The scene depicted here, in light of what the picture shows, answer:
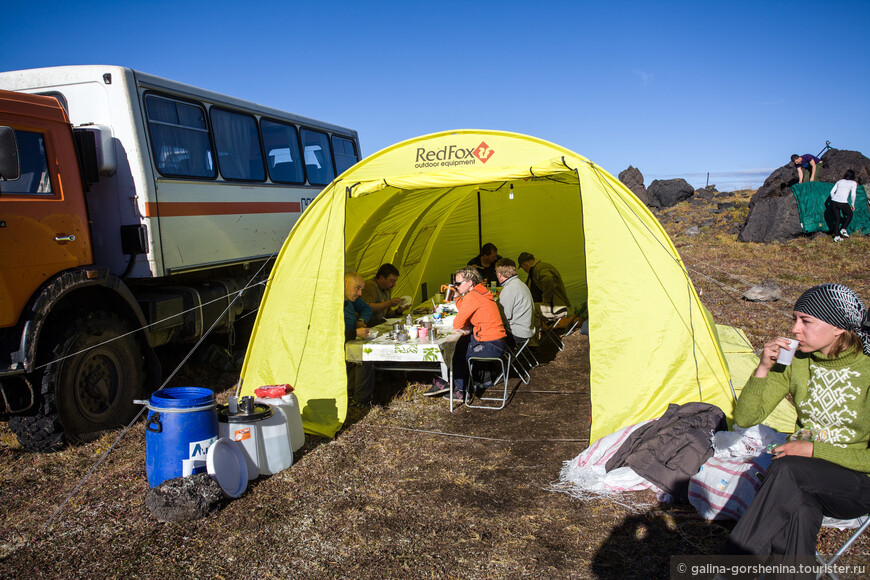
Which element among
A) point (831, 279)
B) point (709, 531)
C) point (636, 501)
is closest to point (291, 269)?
point (636, 501)

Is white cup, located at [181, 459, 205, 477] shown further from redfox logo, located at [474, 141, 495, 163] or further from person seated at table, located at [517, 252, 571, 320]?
person seated at table, located at [517, 252, 571, 320]

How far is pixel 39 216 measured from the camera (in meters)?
4.89

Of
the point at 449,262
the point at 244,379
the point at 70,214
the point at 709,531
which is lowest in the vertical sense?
the point at 709,531

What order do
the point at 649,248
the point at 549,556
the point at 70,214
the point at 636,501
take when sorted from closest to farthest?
the point at 549,556 < the point at 636,501 < the point at 649,248 < the point at 70,214

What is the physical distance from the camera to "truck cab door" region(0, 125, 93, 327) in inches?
183

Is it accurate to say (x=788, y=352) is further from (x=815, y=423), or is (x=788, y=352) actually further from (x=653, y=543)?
Result: (x=653, y=543)

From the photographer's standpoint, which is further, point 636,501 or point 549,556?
point 636,501

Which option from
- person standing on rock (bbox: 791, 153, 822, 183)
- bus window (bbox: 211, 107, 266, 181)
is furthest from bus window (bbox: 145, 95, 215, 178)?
person standing on rock (bbox: 791, 153, 822, 183)

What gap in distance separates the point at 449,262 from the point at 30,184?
649 cm

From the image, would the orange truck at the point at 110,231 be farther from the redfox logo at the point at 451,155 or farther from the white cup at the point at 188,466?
the redfox logo at the point at 451,155

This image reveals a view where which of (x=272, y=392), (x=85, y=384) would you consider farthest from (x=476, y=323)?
(x=85, y=384)

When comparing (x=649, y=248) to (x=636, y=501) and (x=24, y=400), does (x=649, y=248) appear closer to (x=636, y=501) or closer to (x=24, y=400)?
(x=636, y=501)

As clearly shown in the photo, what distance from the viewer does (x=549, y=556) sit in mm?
3457

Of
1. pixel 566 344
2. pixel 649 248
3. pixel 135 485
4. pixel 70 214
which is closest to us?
pixel 135 485
